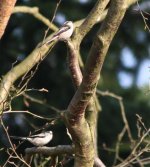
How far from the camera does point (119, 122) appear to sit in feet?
30.0

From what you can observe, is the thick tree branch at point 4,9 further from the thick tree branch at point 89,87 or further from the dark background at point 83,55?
the dark background at point 83,55

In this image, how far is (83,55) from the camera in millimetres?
8562

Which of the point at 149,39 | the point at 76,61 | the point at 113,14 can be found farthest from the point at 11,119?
the point at 113,14

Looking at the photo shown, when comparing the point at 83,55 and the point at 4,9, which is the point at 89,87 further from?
the point at 83,55

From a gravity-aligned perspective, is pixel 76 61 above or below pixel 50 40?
below

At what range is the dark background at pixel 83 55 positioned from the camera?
8.73 meters

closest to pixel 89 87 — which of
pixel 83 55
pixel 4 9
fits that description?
pixel 4 9

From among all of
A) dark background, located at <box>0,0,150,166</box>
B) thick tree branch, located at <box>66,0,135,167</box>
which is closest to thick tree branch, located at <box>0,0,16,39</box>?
thick tree branch, located at <box>66,0,135,167</box>

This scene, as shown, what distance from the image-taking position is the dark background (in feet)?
28.7

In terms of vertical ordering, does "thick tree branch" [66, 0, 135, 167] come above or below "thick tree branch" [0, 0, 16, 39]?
below

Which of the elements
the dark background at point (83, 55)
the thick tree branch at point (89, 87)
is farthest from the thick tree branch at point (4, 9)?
the dark background at point (83, 55)

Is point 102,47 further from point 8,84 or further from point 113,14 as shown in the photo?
point 8,84

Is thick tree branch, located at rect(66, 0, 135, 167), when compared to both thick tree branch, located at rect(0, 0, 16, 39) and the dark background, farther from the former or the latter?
the dark background

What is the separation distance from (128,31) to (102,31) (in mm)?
6323
